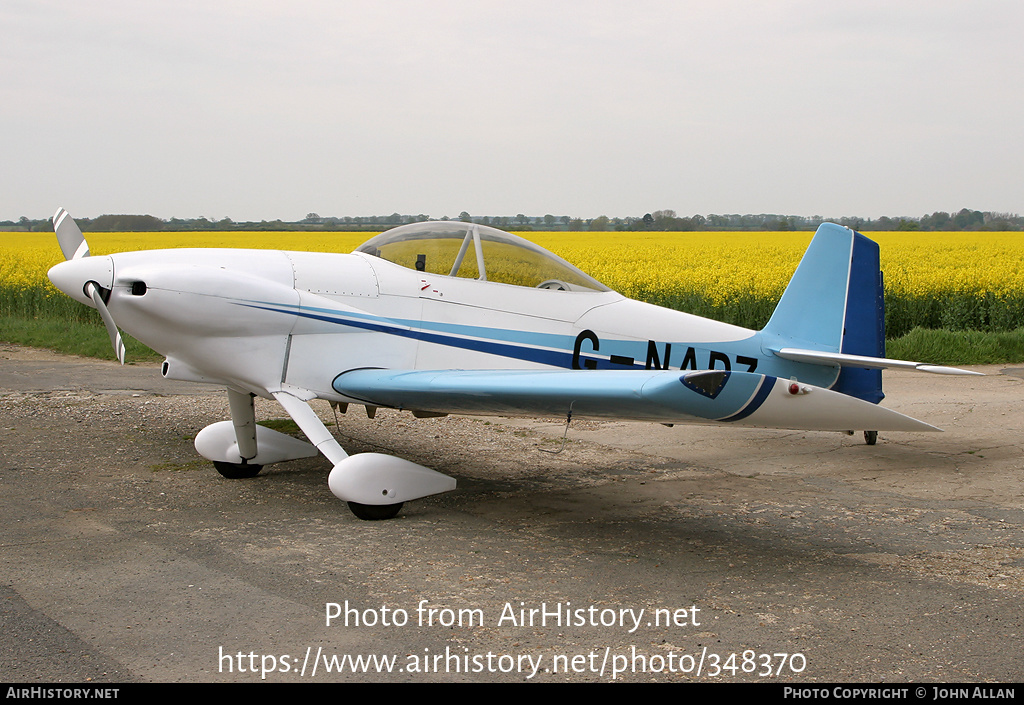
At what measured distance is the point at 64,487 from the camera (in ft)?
20.6

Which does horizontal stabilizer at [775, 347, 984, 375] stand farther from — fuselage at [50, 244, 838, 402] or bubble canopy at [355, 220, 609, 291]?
bubble canopy at [355, 220, 609, 291]

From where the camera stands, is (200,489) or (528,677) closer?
(528,677)

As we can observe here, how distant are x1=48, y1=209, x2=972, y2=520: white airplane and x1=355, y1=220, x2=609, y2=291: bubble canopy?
0.01 m

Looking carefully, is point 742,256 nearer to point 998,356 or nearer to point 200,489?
point 998,356

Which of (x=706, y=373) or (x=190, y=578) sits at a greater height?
(x=706, y=373)

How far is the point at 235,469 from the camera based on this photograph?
6637 mm

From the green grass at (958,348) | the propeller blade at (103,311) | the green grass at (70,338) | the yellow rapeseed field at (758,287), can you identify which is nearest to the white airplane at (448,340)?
the propeller blade at (103,311)

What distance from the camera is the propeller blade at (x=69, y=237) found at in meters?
6.63

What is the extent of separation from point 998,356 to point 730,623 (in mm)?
10723

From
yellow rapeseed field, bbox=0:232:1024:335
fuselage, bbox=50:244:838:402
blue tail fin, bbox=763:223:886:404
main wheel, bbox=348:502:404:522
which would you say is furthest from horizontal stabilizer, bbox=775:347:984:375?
yellow rapeseed field, bbox=0:232:1024:335

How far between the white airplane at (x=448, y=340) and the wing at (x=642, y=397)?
0.04 feet

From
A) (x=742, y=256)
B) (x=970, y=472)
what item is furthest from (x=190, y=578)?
(x=742, y=256)

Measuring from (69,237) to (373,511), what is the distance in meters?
3.27

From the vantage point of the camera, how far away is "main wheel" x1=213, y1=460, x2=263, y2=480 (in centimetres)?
663
